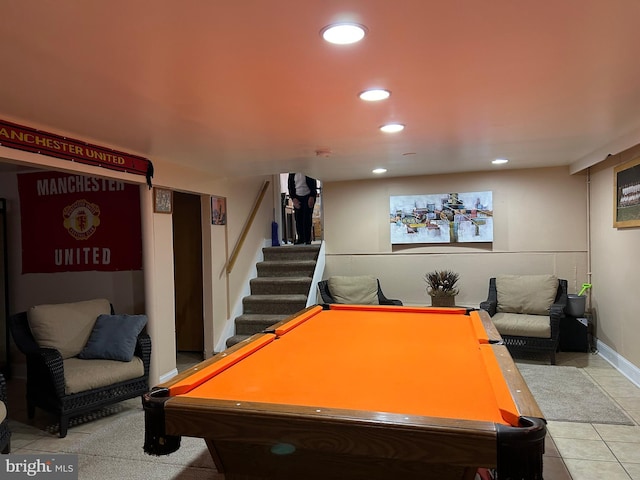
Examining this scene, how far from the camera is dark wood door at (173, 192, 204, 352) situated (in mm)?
5414

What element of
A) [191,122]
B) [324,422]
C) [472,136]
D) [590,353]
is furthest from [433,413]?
[590,353]

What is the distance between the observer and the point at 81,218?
15.0 ft

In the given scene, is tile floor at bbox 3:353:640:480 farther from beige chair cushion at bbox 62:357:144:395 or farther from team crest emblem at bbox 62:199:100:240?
team crest emblem at bbox 62:199:100:240

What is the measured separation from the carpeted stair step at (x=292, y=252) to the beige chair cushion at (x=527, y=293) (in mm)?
2465

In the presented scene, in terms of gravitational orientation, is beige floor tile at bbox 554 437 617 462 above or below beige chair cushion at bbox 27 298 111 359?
below

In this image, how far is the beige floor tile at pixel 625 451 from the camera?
2.66 meters

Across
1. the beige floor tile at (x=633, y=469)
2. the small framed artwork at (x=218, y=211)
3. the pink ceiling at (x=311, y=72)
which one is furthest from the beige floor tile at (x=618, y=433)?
the small framed artwork at (x=218, y=211)

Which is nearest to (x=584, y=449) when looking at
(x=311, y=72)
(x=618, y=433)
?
(x=618, y=433)

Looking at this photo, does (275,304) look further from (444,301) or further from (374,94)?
(374,94)

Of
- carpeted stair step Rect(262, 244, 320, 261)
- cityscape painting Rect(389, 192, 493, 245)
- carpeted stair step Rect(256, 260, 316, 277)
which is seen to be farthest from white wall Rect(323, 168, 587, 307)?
carpeted stair step Rect(256, 260, 316, 277)

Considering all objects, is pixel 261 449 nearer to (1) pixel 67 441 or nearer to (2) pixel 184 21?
(2) pixel 184 21

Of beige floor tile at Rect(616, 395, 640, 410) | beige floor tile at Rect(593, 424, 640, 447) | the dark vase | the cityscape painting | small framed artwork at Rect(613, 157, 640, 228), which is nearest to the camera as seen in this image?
beige floor tile at Rect(593, 424, 640, 447)

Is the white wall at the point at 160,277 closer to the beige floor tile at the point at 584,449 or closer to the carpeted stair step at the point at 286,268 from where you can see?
the carpeted stair step at the point at 286,268

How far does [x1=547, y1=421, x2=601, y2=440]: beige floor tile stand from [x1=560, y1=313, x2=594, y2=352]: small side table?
2.06 m
